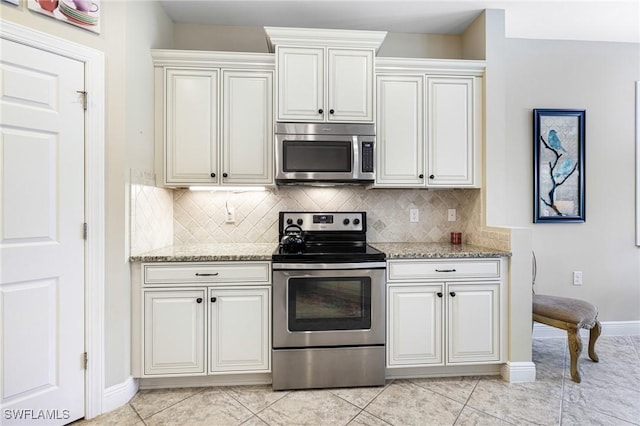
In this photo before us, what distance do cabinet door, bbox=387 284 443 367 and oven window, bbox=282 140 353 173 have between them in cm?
96

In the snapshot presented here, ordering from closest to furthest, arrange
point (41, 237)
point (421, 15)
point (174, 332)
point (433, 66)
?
point (41, 237) → point (174, 332) → point (433, 66) → point (421, 15)

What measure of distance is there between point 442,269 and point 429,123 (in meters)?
1.15

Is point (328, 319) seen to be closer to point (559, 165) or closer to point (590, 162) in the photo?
point (559, 165)

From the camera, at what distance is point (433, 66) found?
2.39 metres


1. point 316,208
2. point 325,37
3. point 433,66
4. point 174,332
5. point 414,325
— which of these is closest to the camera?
point 174,332

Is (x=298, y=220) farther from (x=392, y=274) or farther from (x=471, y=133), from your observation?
(x=471, y=133)

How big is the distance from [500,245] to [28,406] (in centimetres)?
305

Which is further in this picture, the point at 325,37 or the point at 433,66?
the point at 433,66

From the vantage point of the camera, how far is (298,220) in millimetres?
2576

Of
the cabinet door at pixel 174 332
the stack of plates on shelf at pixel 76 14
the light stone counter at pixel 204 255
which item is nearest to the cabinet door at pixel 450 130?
the light stone counter at pixel 204 255

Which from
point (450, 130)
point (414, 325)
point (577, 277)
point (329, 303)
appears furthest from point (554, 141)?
point (329, 303)

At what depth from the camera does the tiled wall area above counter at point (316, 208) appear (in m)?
2.59

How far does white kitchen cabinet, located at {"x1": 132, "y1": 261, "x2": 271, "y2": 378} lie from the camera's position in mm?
1957

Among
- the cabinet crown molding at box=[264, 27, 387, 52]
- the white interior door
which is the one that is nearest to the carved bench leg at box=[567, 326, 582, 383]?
the cabinet crown molding at box=[264, 27, 387, 52]
